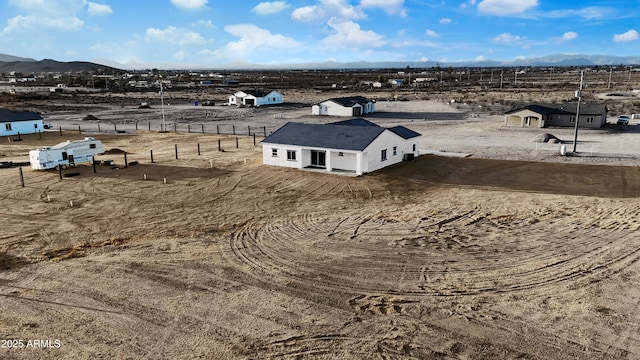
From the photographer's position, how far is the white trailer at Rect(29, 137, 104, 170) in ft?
119

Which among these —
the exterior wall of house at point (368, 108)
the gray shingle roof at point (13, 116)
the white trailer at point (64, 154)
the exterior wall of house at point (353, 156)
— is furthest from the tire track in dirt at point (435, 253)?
the exterior wall of house at point (368, 108)

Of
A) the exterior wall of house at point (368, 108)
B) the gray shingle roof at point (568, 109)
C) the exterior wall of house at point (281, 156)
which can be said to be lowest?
the exterior wall of house at point (281, 156)

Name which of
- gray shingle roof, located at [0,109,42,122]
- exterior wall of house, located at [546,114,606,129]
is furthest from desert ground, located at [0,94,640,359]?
gray shingle roof, located at [0,109,42,122]

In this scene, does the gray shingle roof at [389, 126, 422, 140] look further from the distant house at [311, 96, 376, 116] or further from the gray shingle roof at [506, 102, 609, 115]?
the distant house at [311, 96, 376, 116]

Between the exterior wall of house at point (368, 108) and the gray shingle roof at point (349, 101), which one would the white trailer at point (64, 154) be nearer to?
the gray shingle roof at point (349, 101)

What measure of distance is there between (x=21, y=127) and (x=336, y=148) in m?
44.9

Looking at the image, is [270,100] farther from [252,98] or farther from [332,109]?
[332,109]

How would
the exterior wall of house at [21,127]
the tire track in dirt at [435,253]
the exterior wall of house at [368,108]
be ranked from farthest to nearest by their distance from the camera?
the exterior wall of house at [368,108]
the exterior wall of house at [21,127]
the tire track in dirt at [435,253]

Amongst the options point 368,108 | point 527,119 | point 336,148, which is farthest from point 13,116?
point 527,119

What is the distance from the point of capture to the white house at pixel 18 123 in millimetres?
56875

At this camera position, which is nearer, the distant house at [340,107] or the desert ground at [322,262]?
the desert ground at [322,262]

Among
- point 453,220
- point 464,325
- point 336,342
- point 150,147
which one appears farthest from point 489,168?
point 150,147

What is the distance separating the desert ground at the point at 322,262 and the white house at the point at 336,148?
4.19 ft

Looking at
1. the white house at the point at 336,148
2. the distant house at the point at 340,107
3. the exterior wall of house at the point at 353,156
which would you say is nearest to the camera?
the exterior wall of house at the point at 353,156
